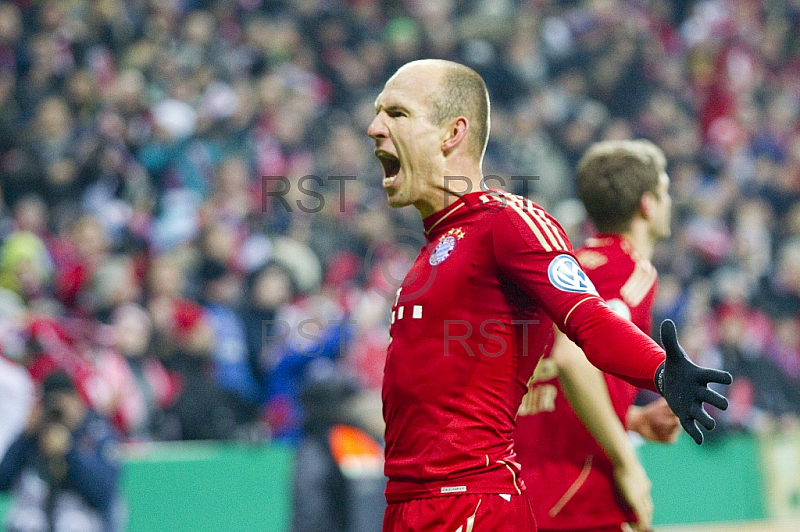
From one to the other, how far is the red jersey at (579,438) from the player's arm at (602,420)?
0.34ft

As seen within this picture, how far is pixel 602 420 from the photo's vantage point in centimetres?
346

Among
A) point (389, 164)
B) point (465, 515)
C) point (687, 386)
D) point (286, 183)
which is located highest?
point (389, 164)

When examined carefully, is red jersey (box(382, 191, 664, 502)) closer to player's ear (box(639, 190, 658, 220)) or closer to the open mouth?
the open mouth

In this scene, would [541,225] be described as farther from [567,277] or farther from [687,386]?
[687,386]

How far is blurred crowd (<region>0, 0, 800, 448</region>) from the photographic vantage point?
24.1 feet

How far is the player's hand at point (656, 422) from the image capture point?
3.57 metres

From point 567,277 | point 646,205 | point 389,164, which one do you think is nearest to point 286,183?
point 646,205

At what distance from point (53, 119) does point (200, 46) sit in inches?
88.7

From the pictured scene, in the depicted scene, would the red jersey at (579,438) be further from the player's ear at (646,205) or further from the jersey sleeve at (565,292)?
the jersey sleeve at (565,292)

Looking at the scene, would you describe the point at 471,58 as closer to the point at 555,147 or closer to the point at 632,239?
the point at 555,147

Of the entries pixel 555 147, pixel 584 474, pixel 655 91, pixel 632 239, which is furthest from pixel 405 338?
pixel 655 91

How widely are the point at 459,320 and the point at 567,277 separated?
35 centimetres

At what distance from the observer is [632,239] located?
3904 millimetres

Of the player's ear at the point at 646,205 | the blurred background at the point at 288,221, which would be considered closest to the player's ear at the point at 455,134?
the player's ear at the point at 646,205
